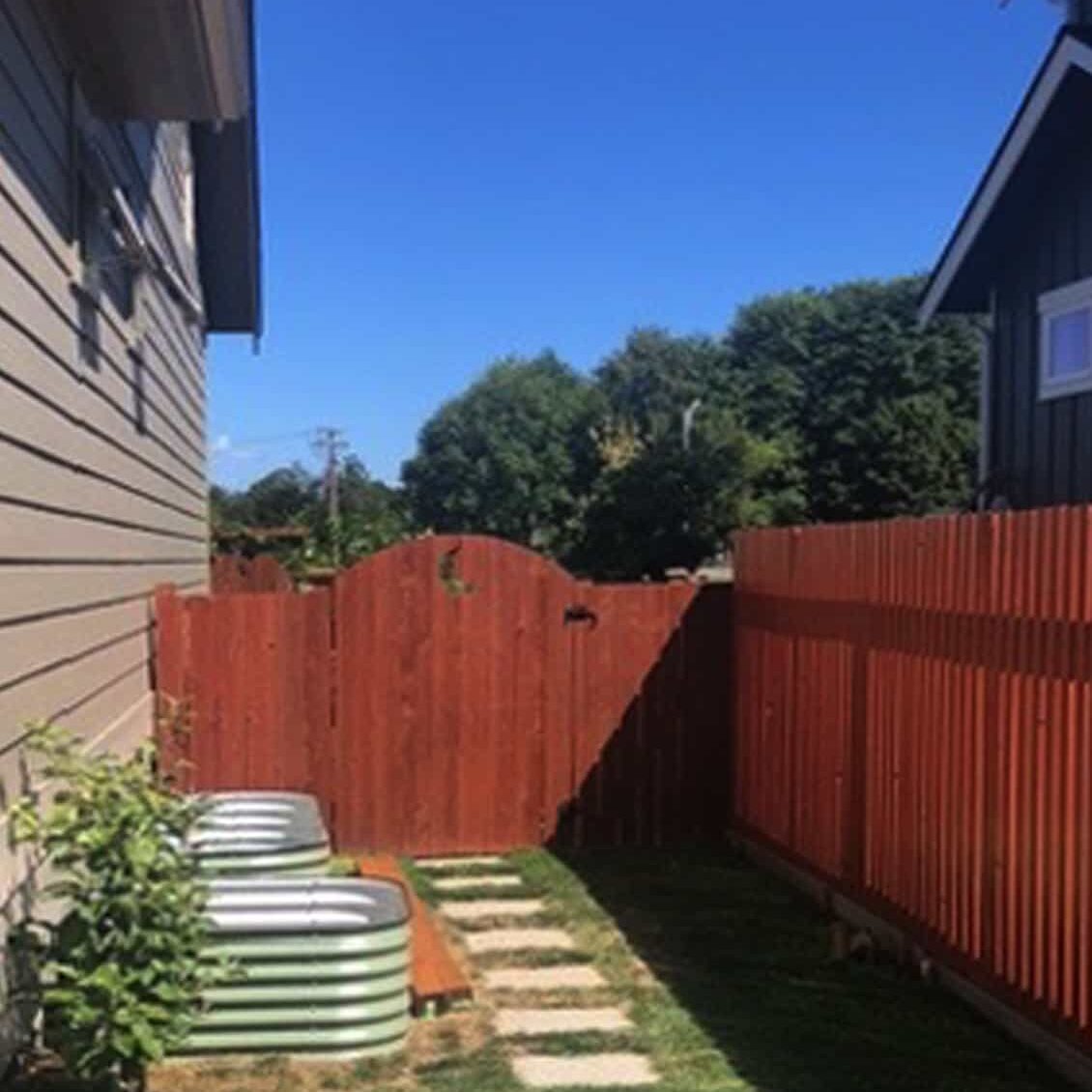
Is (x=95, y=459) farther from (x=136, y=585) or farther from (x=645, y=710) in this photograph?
(x=645, y=710)

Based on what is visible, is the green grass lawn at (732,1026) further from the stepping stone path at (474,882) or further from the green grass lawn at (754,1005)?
the stepping stone path at (474,882)

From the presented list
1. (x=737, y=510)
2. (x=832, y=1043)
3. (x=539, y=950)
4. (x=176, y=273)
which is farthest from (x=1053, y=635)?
(x=737, y=510)

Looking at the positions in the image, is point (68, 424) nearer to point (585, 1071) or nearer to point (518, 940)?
point (585, 1071)

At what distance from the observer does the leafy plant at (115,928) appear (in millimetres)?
3768

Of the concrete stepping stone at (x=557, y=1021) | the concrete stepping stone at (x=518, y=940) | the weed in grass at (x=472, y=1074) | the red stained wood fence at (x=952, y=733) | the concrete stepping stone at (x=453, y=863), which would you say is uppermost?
the red stained wood fence at (x=952, y=733)

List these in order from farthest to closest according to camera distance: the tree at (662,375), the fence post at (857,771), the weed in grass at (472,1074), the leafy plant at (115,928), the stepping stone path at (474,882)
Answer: the tree at (662,375), the stepping stone path at (474,882), the fence post at (857,771), the weed in grass at (472,1074), the leafy plant at (115,928)

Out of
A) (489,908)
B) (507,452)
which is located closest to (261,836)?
(489,908)

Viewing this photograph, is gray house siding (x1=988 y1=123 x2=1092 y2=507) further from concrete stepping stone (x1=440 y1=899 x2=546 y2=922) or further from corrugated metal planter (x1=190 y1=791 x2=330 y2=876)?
corrugated metal planter (x1=190 y1=791 x2=330 y2=876)

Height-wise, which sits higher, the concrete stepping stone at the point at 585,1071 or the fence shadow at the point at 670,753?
the fence shadow at the point at 670,753

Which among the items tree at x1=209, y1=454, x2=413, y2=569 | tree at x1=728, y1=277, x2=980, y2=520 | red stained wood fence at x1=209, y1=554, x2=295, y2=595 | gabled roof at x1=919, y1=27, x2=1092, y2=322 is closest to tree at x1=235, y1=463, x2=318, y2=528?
tree at x1=209, y1=454, x2=413, y2=569

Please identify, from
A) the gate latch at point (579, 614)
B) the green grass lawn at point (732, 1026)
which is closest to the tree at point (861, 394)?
the gate latch at point (579, 614)

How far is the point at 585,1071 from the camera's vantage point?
15.0ft

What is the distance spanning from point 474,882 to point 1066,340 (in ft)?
13.6

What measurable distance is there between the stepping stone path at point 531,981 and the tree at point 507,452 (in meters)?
42.6
